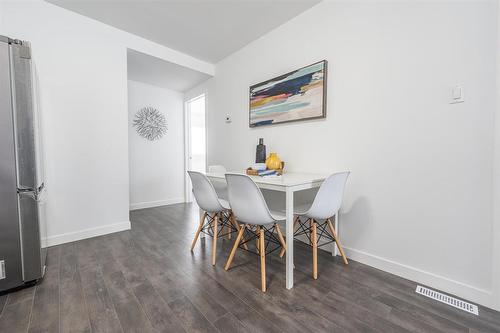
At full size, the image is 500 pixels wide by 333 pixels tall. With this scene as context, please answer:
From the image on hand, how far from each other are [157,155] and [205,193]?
2.75 meters

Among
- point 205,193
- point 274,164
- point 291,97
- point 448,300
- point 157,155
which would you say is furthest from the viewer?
point 157,155

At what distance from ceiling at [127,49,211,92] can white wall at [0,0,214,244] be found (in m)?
0.28

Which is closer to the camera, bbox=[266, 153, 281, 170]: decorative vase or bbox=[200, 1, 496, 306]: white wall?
bbox=[200, 1, 496, 306]: white wall

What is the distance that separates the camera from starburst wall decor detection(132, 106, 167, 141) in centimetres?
404

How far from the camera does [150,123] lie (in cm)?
418

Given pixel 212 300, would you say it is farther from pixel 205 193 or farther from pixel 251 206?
pixel 205 193

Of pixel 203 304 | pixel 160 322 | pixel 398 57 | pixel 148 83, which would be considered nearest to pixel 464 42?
pixel 398 57

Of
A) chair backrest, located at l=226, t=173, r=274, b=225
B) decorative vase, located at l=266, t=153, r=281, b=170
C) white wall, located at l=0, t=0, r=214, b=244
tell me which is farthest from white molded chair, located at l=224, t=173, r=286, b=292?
white wall, located at l=0, t=0, r=214, b=244

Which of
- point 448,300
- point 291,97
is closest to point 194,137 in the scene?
point 291,97

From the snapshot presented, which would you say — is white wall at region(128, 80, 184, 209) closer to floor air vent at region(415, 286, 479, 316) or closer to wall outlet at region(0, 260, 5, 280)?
wall outlet at region(0, 260, 5, 280)

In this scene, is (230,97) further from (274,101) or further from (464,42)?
(464,42)

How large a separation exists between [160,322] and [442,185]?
2066 millimetres

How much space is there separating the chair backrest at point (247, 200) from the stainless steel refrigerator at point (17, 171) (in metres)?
1.44

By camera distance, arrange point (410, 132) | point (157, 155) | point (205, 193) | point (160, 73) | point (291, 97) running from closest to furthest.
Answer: point (410, 132) → point (205, 193) → point (291, 97) → point (160, 73) → point (157, 155)
